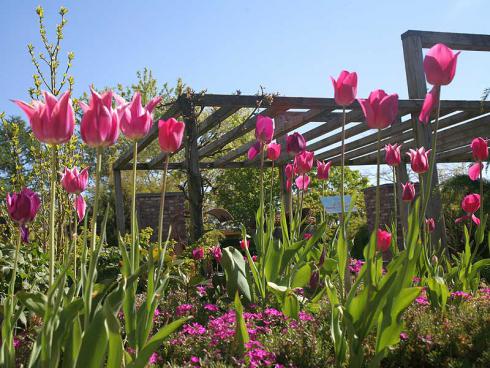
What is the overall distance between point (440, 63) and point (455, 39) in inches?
214

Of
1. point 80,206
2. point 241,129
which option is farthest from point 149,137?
point 80,206

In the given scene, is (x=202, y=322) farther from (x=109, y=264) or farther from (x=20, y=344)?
(x=109, y=264)

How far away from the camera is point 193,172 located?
5262 millimetres

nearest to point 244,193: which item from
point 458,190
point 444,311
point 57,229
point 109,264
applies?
point 458,190

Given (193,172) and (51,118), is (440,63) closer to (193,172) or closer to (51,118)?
(51,118)

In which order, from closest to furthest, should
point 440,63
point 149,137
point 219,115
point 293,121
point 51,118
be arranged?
point 51,118 → point 440,63 → point 219,115 → point 149,137 → point 293,121

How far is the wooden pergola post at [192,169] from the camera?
16.8ft

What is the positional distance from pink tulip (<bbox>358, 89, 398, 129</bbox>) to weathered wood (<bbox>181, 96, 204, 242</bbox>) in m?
3.62

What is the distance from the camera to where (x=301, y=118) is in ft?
22.3

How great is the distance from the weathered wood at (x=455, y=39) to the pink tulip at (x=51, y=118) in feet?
18.9

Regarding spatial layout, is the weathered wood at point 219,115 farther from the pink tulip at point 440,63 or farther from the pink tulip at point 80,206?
the pink tulip at point 440,63

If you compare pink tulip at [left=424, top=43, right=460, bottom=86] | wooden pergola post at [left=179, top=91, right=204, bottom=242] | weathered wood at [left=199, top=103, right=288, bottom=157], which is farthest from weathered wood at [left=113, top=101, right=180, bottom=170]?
pink tulip at [left=424, top=43, right=460, bottom=86]

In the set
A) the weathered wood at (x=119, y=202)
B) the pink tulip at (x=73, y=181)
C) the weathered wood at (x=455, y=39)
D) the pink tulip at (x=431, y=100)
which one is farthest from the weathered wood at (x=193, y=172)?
→ the weathered wood at (x=119, y=202)

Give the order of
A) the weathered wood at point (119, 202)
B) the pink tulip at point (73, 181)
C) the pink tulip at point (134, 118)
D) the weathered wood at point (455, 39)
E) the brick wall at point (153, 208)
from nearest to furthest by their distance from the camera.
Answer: the pink tulip at point (134, 118) < the pink tulip at point (73, 181) < the weathered wood at point (455, 39) < the weathered wood at point (119, 202) < the brick wall at point (153, 208)
